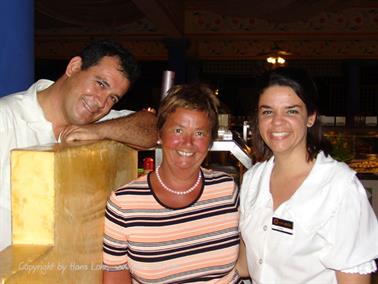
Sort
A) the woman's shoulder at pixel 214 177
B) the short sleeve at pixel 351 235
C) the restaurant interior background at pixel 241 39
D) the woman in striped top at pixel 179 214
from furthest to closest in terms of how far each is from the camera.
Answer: the restaurant interior background at pixel 241 39, the woman's shoulder at pixel 214 177, the woman in striped top at pixel 179 214, the short sleeve at pixel 351 235

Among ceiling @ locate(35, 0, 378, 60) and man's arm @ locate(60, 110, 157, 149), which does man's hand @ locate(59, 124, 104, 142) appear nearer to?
man's arm @ locate(60, 110, 157, 149)

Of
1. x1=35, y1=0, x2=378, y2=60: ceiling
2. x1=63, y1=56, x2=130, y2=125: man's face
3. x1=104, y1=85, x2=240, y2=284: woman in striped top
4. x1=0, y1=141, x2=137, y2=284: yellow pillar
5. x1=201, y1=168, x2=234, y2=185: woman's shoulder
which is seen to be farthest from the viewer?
x1=35, y1=0, x2=378, y2=60: ceiling

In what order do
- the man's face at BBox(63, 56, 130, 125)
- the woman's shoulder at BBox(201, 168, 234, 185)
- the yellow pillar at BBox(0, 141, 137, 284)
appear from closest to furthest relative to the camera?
A: the yellow pillar at BBox(0, 141, 137, 284) → the woman's shoulder at BBox(201, 168, 234, 185) → the man's face at BBox(63, 56, 130, 125)

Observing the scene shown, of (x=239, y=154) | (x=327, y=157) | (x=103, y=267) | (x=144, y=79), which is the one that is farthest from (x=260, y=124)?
(x=144, y=79)

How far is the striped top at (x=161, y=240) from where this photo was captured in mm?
1468

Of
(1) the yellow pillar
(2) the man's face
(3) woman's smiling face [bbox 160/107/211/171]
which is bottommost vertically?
(1) the yellow pillar

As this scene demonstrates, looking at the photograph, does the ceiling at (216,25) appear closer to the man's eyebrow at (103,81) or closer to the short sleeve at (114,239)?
the man's eyebrow at (103,81)

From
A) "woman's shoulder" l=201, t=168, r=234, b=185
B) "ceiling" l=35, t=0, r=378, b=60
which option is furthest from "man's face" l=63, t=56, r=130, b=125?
"ceiling" l=35, t=0, r=378, b=60

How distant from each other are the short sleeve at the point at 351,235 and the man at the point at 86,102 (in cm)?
77

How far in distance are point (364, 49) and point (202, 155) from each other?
882 cm

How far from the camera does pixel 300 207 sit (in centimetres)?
149

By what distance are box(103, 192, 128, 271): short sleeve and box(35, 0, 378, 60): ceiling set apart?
4086mm

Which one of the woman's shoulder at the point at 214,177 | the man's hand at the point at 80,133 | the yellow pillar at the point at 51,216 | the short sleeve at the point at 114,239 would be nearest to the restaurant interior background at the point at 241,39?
the woman's shoulder at the point at 214,177

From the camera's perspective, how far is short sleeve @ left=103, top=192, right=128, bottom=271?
1.46m
